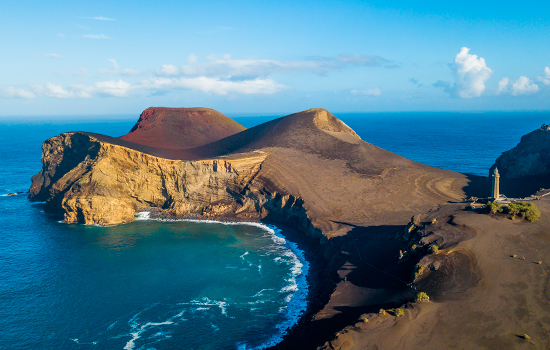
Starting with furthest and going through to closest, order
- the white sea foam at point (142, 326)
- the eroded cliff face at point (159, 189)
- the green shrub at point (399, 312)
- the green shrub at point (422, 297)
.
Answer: the eroded cliff face at point (159, 189) < the white sea foam at point (142, 326) < the green shrub at point (422, 297) < the green shrub at point (399, 312)

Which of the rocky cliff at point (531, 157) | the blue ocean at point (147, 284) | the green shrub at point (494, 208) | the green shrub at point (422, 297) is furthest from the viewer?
the rocky cliff at point (531, 157)

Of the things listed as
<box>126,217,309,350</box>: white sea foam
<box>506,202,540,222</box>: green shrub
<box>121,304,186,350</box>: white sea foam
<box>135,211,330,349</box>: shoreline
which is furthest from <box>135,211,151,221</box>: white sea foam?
<box>506,202,540,222</box>: green shrub

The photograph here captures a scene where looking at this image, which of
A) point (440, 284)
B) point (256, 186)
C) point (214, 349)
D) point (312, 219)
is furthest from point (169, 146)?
point (440, 284)

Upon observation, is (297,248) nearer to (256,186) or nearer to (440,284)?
(256,186)

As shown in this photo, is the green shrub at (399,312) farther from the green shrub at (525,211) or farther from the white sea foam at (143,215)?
the white sea foam at (143,215)

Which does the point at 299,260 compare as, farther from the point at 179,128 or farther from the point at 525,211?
the point at 179,128

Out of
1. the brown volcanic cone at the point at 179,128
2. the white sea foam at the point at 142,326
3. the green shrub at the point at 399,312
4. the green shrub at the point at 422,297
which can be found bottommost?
the white sea foam at the point at 142,326

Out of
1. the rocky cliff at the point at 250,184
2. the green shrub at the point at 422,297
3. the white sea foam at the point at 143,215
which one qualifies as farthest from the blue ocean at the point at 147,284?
the green shrub at the point at 422,297
